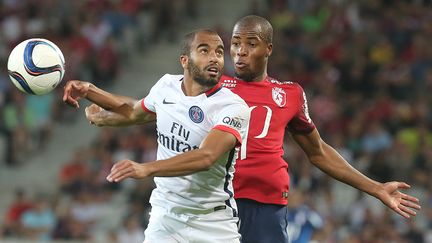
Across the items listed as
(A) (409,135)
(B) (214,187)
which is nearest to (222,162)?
(B) (214,187)

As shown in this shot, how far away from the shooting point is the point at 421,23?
653 inches

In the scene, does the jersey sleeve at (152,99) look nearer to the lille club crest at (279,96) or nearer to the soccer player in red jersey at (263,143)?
the soccer player in red jersey at (263,143)

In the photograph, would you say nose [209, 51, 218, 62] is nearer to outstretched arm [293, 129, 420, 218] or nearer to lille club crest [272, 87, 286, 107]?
lille club crest [272, 87, 286, 107]

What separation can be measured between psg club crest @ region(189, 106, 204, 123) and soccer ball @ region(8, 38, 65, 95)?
1088mm

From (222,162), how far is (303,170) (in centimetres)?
775

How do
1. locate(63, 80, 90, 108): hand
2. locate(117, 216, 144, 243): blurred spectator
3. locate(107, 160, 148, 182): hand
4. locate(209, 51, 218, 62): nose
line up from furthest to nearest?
locate(117, 216, 144, 243): blurred spectator < locate(63, 80, 90, 108): hand < locate(209, 51, 218, 62): nose < locate(107, 160, 148, 182): hand

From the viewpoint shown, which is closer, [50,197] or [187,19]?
[50,197]

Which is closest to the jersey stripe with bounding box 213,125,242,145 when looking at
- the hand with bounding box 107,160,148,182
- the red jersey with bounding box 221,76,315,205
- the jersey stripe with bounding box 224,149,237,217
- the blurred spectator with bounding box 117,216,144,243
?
the jersey stripe with bounding box 224,149,237,217

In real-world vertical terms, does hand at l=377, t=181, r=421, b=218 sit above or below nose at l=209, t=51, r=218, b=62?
below

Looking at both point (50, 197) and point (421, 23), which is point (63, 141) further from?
point (421, 23)

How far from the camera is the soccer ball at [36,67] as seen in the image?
6582 millimetres

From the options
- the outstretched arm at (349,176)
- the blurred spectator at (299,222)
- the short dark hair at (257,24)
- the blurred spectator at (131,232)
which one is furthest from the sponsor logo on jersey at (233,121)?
A: the blurred spectator at (131,232)

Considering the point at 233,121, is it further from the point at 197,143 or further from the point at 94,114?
the point at 94,114

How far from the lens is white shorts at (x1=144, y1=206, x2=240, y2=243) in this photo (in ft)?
20.3
